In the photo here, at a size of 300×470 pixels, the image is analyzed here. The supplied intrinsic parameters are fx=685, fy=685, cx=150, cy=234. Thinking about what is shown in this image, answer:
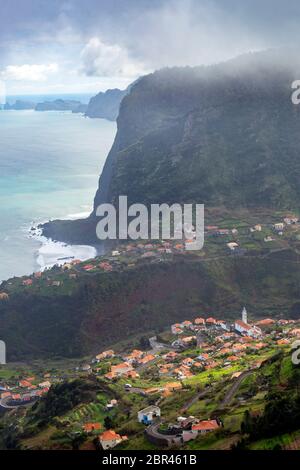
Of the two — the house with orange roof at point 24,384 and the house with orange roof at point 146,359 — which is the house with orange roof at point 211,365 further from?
the house with orange roof at point 24,384

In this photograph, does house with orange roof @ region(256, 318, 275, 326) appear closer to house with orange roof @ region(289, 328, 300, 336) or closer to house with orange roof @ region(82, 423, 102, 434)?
house with orange roof @ region(289, 328, 300, 336)

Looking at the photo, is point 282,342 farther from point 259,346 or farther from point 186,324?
point 186,324

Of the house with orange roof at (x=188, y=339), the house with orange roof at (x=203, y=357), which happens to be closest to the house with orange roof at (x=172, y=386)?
the house with orange roof at (x=203, y=357)

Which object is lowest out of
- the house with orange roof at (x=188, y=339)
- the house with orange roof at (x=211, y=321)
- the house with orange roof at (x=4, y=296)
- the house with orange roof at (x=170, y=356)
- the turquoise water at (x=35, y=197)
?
the house with orange roof at (x=170, y=356)

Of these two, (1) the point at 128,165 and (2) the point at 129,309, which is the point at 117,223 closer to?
(1) the point at 128,165

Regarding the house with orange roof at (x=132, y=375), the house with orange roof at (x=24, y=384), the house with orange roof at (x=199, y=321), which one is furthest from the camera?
the house with orange roof at (x=199, y=321)

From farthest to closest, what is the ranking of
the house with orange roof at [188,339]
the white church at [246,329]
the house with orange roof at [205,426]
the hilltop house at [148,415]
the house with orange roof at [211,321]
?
1. the house with orange roof at [211,321]
2. the house with orange roof at [188,339]
3. the white church at [246,329]
4. the hilltop house at [148,415]
5. the house with orange roof at [205,426]
